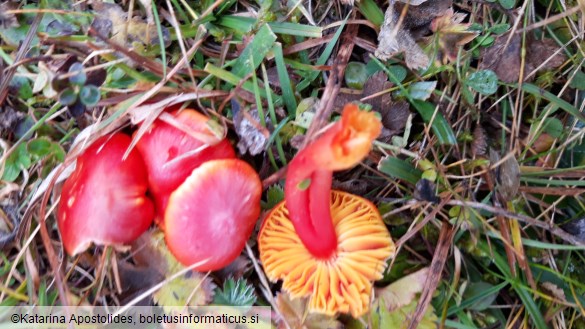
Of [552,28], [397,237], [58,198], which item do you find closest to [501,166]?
[397,237]

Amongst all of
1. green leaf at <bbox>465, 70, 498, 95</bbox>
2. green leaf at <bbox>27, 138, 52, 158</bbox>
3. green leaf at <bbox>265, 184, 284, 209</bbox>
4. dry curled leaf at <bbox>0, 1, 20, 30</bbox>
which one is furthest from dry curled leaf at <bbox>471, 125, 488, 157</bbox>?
dry curled leaf at <bbox>0, 1, 20, 30</bbox>

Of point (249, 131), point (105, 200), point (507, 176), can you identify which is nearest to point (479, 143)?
point (507, 176)

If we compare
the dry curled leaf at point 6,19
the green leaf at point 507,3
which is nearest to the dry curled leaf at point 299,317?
the green leaf at point 507,3

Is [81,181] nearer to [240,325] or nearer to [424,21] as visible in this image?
[240,325]

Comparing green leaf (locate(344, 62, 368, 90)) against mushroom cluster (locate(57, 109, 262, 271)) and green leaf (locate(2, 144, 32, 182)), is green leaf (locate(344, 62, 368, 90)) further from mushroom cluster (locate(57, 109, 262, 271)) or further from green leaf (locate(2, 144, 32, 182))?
green leaf (locate(2, 144, 32, 182))

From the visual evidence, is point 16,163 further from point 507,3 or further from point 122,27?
point 507,3

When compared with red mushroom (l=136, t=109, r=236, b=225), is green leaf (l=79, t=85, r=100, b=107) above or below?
above
